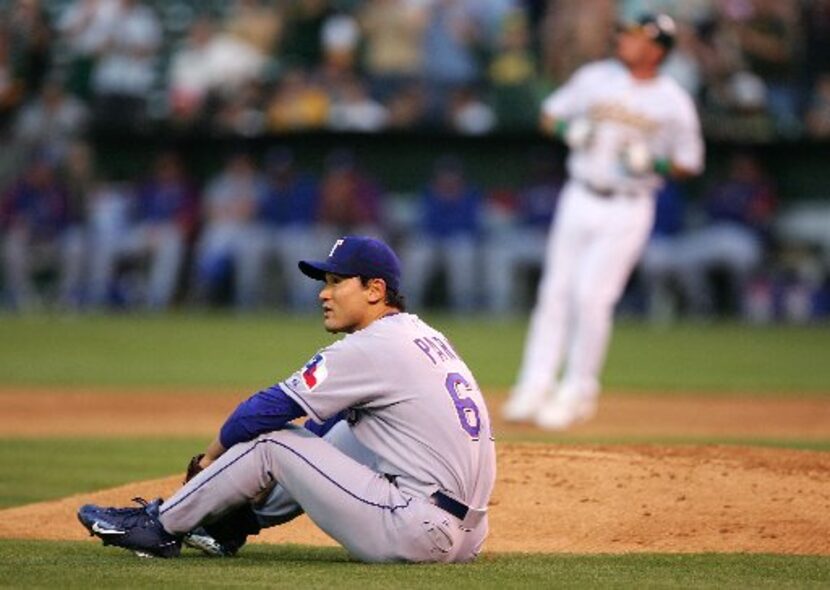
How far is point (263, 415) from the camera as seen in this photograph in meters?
6.03

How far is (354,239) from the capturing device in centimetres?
621

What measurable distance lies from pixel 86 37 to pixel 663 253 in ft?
25.7

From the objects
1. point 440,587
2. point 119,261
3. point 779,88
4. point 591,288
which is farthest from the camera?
point 119,261

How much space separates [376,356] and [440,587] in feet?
2.75

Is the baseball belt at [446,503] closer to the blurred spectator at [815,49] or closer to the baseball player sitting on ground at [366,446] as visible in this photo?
the baseball player sitting on ground at [366,446]

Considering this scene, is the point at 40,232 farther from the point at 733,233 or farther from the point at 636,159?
the point at 636,159

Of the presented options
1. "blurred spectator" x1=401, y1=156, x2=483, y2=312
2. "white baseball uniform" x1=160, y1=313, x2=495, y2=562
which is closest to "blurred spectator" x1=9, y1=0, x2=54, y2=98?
"blurred spectator" x1=401, y1=156, x2=483, y2=312

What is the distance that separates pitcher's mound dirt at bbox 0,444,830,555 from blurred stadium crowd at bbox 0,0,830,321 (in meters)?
13.1

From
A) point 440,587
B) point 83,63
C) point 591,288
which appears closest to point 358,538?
point 440,587

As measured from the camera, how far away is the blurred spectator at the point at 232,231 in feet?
74.0

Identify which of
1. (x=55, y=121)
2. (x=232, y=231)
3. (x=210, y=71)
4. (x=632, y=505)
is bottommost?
(x=632, y=505)

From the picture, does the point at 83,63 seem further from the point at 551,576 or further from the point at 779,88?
the point at 551,576

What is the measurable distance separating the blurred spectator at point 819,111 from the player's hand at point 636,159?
34.5 feet

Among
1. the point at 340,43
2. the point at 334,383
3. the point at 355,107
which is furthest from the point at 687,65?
the point at 334,383
